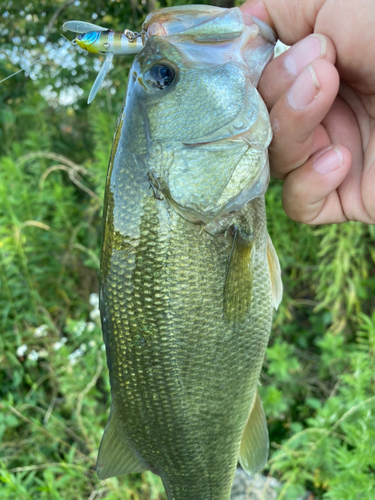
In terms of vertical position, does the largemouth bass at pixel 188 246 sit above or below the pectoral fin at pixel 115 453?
above

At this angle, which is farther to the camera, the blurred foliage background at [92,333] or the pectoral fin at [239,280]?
the blurred foliage background at [92,333]

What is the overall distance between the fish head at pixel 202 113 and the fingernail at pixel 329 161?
0.90 ft

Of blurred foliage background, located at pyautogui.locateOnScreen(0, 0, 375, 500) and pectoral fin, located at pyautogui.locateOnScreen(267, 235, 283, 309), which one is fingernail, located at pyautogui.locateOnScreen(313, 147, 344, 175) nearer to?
pectoral fin, located at pyautogui.locateOnScreen(267, 235, 283, 309)

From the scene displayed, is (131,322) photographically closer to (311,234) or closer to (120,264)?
(120,264)

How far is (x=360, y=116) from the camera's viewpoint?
130 cm

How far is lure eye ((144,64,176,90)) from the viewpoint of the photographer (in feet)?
3.22

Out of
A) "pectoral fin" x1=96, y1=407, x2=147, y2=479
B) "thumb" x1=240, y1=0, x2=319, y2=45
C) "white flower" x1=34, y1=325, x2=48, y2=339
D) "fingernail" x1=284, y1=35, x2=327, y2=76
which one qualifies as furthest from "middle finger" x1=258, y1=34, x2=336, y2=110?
"white flower" x1=34, y1=325, x2=48, y2=339

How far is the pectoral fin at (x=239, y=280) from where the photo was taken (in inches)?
40.4

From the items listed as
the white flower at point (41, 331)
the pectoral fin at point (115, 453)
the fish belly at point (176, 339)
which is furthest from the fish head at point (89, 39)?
the white flower at point (41, 331)

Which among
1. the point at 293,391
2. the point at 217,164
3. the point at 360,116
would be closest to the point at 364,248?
the point at 293,391

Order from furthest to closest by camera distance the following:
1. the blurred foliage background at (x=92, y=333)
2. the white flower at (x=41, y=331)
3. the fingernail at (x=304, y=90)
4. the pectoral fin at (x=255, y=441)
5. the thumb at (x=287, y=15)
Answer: the white flower at (x=41, y=331)
the blurred foliage background at (x=92, y=333)
the pectoral fin at (x=255, y=441)
the thumb at (x=287, y=15)
the fingernail at (x=304, y=90)

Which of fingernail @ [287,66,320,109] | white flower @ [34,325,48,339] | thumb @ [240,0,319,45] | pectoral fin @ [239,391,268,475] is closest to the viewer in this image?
fingernail @ [287,66,320,109]

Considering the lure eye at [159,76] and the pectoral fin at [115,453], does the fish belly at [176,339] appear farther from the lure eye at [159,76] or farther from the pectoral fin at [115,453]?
the lure eye at [159,76]

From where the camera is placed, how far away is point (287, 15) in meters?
1.11
